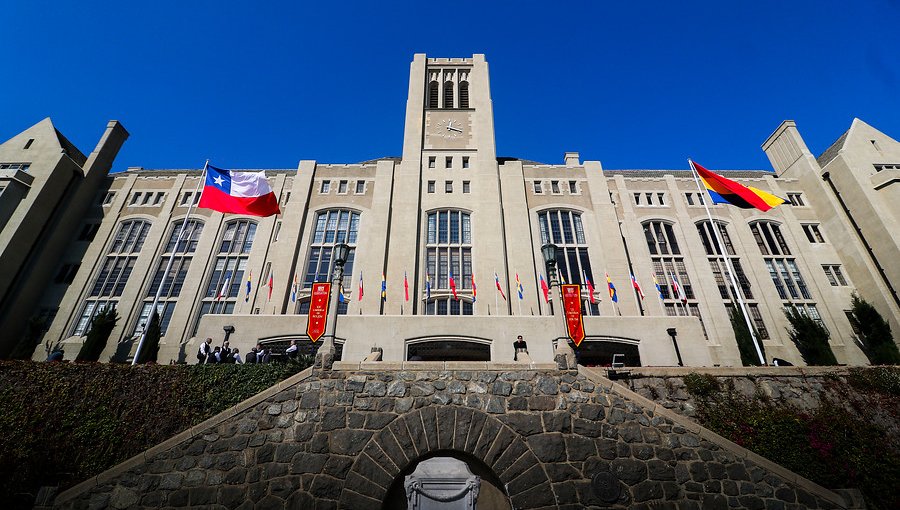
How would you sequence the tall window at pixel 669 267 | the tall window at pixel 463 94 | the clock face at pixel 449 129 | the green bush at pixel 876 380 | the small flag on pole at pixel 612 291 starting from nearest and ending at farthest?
1. the green bush at pixel 876 380
2. the small flag on pole at pixel 612 291
3. the tall window at pixel 669 267
4. the clock face at pixel 449 129
5. the tall window at pixel 463 94

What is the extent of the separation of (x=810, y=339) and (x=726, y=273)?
6955 mm

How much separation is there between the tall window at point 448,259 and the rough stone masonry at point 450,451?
51.4 feet

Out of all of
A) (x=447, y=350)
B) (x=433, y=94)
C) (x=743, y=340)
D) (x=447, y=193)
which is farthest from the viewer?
(x=433, y=94)

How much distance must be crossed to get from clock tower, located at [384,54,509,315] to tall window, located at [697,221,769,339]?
1793cm

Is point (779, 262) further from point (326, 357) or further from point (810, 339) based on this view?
point (326, 357)

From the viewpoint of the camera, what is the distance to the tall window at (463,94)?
119 ft

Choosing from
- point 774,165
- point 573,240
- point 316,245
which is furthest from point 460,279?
point 774,165

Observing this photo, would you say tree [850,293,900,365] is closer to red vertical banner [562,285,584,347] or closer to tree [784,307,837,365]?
tree [784,307,837,365]

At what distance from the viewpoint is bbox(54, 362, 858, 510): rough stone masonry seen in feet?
27.7

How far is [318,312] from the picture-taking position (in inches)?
679

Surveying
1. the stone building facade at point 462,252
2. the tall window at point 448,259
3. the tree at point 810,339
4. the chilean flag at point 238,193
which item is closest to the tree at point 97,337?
the stone building facade at point 462,252

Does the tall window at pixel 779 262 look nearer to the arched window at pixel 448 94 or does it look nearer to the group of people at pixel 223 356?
the arched window at pixel 448 94

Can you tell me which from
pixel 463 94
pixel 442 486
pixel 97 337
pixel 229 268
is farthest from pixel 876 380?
pixel 97 337

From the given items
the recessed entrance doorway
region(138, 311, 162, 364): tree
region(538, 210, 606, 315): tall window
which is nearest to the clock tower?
the recessed entrance doorway
